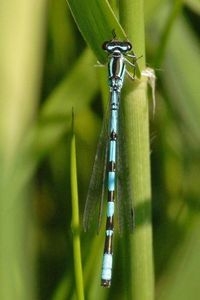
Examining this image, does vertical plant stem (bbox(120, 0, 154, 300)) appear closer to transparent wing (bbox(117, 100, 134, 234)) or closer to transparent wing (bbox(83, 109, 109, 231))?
transparent wing (bbox(117, 100, 134, 234))

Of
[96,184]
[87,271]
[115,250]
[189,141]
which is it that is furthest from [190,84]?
[87,271]

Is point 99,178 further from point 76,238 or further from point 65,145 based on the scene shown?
point 76,238

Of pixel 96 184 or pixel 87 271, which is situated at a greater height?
pixel 96 184

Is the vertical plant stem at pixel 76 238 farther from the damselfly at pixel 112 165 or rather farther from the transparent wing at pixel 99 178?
the transparent wing at pixel 99 178

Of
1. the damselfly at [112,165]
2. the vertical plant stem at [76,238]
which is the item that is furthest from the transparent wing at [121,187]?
the vertical plant stem at [76,238]

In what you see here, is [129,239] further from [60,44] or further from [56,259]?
[60,44]

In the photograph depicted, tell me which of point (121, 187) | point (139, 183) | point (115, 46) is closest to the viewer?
point (139, 183)

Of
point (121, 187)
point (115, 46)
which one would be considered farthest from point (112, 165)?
point (115, 46)

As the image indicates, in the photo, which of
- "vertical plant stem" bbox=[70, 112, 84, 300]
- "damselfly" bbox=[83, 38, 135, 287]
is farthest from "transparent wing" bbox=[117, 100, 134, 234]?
"vertical plant stem" bbox=[70, 112, 84, 300]
